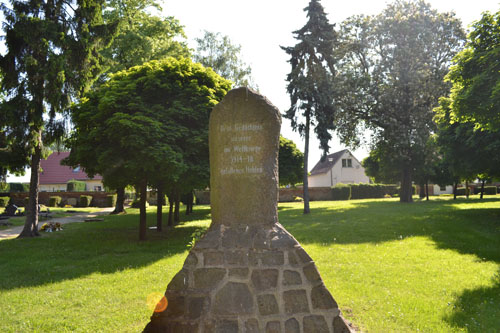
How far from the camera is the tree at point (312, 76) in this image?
76.1ft

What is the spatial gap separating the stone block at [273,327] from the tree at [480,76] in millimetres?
7241

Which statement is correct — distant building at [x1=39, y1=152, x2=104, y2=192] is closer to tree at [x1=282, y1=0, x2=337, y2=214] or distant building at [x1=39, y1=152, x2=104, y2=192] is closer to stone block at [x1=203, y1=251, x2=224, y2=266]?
tree at [x1=282, y1=0, x2=337, y2=214]

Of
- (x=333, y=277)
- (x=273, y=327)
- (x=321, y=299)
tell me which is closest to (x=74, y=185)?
(x=333, y=277)

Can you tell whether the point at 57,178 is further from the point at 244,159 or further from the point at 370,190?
the point at 244,159

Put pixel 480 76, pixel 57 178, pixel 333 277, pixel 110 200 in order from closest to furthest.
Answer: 1. pixel 333 277
2. pixel 480 76
3. pixel 110 200
4. pixel 57 178

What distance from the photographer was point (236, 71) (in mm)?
32219

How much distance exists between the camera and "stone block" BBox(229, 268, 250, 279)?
443 centimetres

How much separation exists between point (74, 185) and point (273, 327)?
46.9m

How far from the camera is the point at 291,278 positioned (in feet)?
14.4

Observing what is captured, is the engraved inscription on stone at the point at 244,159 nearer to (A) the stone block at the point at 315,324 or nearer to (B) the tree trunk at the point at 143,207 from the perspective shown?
(A) the stone block at the point at 315,324

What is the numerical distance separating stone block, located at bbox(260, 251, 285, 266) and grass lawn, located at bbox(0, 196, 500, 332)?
1.72 meters

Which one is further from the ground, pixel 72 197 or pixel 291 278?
pixel 291 278

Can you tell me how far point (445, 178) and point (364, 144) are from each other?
1441cm

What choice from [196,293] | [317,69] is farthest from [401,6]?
[196,293]
